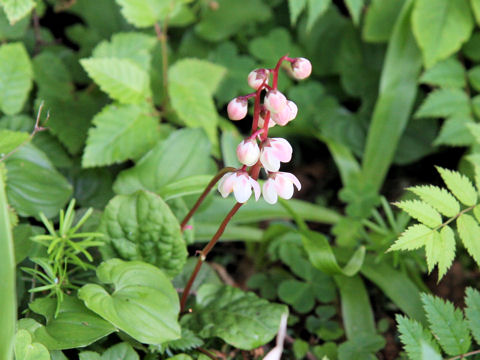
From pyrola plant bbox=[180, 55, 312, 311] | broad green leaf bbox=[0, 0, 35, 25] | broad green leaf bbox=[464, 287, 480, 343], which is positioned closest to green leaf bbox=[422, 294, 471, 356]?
broad green leaf bbox=[464, 287, 480, 343]

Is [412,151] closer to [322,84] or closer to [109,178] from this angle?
[322,84]

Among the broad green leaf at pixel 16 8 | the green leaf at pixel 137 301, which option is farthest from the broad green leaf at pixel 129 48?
the green leaf at pixel 137 301

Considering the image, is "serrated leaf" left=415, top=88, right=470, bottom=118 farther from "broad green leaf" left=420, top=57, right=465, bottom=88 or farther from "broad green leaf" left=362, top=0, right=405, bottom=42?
"broad green leaf" left=362, top=0, right=405, bottom=42

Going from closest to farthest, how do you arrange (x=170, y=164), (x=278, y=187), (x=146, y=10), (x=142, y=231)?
(x=278, y=187) < (x=142, y=231) < (x=170, y=164) < (x=146, y=10)

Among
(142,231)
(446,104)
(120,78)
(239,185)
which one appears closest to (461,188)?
(239,185)

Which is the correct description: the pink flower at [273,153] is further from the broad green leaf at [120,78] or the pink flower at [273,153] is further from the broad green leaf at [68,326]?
the broad green leaf at [120,78]

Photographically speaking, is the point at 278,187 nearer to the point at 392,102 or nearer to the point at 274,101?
the point at 274,101

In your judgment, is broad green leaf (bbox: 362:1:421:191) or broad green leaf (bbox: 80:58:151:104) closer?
broad green leaf (bbox: 80:58:151:104)
